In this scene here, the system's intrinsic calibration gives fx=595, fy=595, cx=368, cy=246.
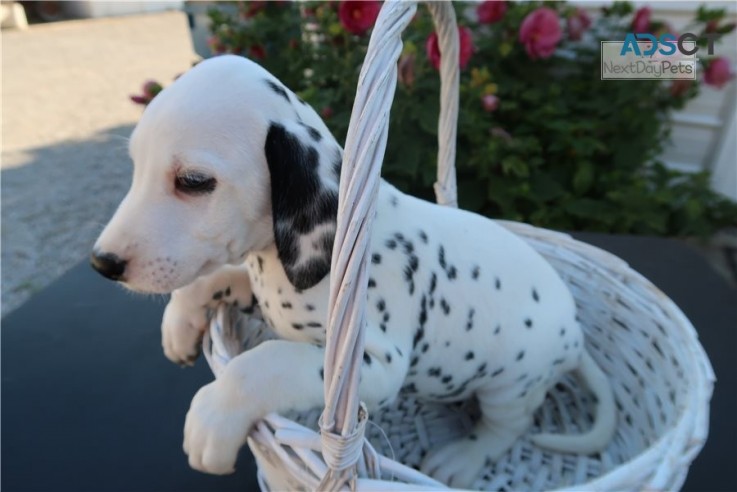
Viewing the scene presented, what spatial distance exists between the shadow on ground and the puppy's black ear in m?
1.68

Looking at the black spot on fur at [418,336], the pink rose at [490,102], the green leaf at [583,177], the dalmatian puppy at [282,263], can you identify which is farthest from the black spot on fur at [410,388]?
the green leaf at [583,177]

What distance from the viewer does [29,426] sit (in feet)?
3.69

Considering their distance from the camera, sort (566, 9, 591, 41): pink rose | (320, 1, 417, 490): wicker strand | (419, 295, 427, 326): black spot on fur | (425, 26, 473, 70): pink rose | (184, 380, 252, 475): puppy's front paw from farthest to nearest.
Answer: (566, 9, 591, 41): pink rose → (425, 26, 473, 70): pink rose → (419, 295, 427, 326): black spot on fur → (184, 380, 252, 475): puppy's front paw → (320, 1, 417, 490): wicker strand

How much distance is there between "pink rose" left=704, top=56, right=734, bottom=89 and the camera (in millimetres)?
1921

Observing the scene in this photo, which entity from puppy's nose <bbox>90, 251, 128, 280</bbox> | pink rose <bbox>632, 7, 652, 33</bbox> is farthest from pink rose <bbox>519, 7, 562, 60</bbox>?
puppy's nose <bbox>90, 251, 128, 280</bbox>

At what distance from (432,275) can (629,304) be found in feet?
1.70

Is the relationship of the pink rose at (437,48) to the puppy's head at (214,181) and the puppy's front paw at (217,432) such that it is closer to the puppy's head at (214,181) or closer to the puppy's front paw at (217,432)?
the puppy's head at (214,181)

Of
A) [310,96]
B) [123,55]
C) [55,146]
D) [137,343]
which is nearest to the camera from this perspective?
[137,343]

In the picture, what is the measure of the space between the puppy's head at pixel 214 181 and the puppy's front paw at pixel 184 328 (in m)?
0.23

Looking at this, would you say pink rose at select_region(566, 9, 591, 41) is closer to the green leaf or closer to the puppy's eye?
the green leaf

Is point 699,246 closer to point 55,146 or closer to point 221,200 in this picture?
point 221,200

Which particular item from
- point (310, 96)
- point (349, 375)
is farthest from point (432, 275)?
point (310, 96)

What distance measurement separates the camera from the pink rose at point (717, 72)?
1.92m

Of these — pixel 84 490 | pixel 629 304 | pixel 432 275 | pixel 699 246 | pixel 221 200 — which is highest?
pixel 221 200
